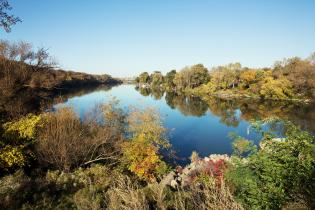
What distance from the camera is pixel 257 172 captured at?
6801 millimetres

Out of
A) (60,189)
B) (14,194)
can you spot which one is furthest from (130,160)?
(14,194)

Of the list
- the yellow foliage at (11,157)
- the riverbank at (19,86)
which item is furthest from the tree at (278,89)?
the yellow foliage at (11,157)

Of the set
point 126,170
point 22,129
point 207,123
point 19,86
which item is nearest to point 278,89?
point 207,123

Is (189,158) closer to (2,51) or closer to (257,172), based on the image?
(257,172)

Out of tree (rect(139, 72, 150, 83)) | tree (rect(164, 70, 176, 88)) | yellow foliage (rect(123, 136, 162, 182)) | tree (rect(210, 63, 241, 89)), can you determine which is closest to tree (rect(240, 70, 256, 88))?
tree (rect(210, 63, 241, 89))


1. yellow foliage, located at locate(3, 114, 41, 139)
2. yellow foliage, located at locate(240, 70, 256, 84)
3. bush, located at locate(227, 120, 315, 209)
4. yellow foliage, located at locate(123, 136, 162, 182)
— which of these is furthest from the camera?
yellow foliage, located at locate(240, 70, 256, 84)

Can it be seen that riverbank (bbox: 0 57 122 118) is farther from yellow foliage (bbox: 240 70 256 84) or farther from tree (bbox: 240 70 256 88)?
tree (bbox: 240 70 256 88)

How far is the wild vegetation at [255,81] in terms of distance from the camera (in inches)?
2876

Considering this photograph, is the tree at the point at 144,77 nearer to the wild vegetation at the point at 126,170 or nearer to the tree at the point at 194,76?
the tree at the point at 194,76

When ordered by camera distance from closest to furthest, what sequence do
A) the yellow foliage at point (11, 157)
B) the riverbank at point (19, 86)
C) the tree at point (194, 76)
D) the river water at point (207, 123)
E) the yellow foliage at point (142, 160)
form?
the yellow foliage at point (11, 157) → the yellow foliage at point (142, 160) → the riverbank at point (19, 86) → the river water at point (207, 123) → the tree at point (194, 76)

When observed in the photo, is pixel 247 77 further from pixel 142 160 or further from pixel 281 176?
pixel 281 176

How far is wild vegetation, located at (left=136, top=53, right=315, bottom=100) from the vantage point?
7306 centimetres

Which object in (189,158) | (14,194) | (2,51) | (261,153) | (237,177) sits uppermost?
(2,51)

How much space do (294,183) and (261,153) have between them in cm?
115
